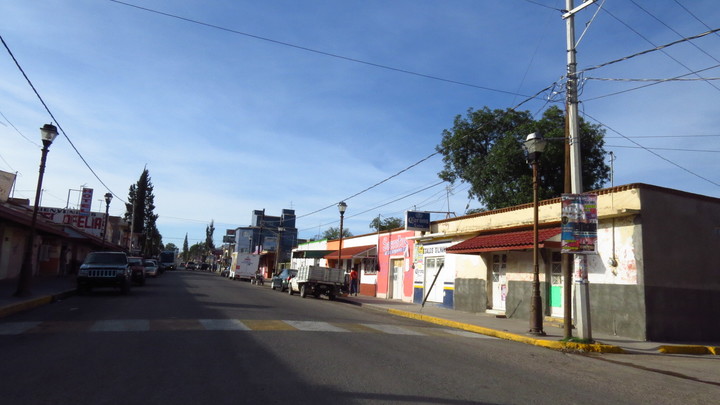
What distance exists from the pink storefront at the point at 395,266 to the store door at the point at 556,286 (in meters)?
11.1

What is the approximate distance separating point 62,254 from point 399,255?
984 inches

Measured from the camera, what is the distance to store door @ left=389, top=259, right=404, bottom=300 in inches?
1176

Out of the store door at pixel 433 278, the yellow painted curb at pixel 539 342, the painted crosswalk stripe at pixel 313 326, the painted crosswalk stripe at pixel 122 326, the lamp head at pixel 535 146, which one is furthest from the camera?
the store door at pixel 433 278

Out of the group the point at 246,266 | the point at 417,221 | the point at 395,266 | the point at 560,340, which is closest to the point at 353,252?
the point at 395,266

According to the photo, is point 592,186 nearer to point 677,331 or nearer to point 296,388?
point 677,331

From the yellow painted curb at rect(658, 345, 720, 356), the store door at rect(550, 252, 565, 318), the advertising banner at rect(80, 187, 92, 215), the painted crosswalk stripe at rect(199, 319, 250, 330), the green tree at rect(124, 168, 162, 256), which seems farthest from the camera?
the green tree at rect(124, 168, 162, 256)

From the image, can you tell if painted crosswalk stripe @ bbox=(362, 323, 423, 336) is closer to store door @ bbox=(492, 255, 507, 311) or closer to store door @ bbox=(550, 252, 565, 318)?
store door @ bbox=(550, 252, 565, 318)

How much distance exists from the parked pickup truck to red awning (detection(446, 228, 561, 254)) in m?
8.39

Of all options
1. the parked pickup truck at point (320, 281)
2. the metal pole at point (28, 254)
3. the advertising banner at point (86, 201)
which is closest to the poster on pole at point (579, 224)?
the metal pole at point (28, 254)

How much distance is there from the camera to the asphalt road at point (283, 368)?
5637 millimetres

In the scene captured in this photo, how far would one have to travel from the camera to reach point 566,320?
1235 centimetres

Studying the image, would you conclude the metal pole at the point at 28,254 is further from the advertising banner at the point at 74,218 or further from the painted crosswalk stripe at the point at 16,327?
the advertising banner at the point at 74,218

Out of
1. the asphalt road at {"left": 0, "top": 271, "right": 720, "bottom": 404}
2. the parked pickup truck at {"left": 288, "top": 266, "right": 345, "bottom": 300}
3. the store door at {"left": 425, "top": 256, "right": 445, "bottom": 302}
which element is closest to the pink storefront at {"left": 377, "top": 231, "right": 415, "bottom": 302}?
the store door at {"left": 425, "top": 256, "right": 445, "bottom": 302}

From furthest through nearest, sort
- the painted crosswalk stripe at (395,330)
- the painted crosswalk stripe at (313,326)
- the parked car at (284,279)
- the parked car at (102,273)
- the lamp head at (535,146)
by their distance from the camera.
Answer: the parked car at (284,279) → the parked car at (102,273) → the lamp head at (535,146) → the painted crosswalk stripe at (395,330) → the painted crosswalk stripe at (313,326)
